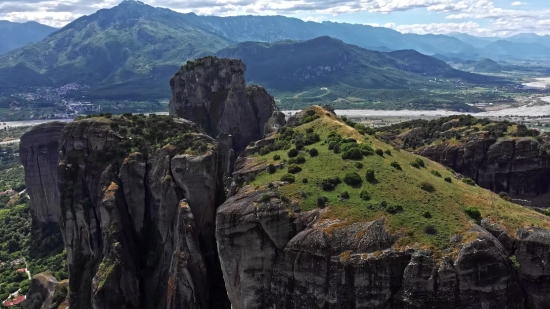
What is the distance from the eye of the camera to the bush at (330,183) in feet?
165

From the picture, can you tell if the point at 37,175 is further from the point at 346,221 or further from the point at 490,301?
the point at 490,301

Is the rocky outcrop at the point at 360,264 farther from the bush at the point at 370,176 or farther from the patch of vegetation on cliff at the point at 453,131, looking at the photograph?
the patch of vegetation on cliff at the point at 453,131

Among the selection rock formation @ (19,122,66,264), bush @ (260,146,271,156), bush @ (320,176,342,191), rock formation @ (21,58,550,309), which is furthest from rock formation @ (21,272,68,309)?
bush @ (320,176,342,191)

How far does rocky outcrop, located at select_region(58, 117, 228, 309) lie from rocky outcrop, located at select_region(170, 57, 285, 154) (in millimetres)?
50182

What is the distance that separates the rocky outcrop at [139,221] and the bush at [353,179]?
19.7 metres

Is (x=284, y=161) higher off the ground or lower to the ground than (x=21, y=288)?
higher

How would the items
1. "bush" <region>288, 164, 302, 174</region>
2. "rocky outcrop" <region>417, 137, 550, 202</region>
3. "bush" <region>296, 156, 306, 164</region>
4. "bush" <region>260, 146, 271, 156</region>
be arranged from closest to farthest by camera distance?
"bush" <region>288, 164, 302, 174</region>, "bush" <region>296, 156, 306, 164</region>, "bush" <region>260, 146, 271, 156</region>, "rocky outcrop" <region>417, 137, 550, 202</region>

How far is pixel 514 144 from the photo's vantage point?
3617 inches

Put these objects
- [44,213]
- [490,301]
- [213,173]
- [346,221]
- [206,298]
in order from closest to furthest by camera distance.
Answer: [490,301]
[346,221]
[206,298]
[213,173]
[44,213]

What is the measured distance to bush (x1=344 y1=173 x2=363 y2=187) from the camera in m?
50.9

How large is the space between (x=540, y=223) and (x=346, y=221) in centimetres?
1881

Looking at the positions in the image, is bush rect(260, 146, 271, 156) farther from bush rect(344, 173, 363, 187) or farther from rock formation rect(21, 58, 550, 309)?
bush rect(344, 173, 363, 187)

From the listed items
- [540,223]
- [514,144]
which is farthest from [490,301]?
[514,144]

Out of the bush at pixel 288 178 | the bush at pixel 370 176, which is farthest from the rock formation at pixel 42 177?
the bush at pixel 370 176
